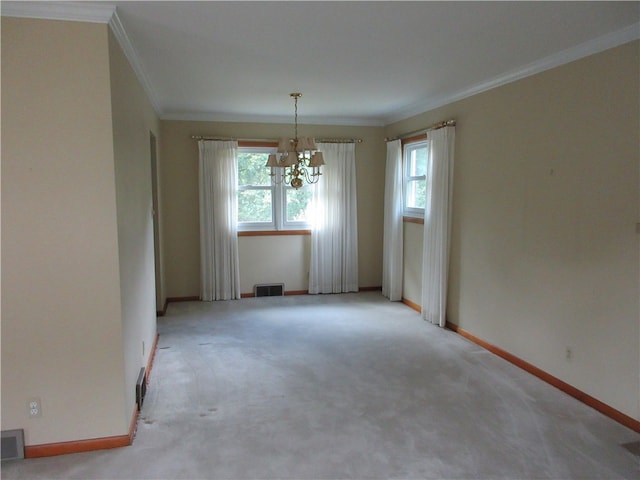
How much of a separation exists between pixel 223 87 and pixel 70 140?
211cm

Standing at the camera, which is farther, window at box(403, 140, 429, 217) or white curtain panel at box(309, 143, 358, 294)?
white curtain panel at box(309, 143, 358, 294)

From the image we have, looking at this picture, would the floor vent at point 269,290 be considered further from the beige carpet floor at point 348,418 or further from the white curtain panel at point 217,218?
the beige carpet floor at point 348,418

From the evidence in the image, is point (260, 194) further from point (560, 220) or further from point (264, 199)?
point (560, 220)

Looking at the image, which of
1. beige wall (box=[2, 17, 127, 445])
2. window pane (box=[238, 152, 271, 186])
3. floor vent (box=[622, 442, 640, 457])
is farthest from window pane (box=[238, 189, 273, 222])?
floor vent (box=[622, 442, 640, 457])

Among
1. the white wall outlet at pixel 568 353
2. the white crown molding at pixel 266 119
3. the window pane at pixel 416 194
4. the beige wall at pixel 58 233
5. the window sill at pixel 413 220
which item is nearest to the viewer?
the beige wall at pixel 58 233

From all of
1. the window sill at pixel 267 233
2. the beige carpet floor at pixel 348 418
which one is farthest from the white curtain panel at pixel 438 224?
the window sill at pixel 267 233

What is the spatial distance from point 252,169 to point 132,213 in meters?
3.28

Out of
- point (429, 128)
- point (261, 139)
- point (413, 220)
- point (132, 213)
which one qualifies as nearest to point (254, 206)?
point (261, 139)

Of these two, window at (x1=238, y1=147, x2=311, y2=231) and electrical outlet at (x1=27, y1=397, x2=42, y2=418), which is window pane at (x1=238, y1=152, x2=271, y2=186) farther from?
electrical outlet at (x1=27, y1=397, x2=42, y2=418)

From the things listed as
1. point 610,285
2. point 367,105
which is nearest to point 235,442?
point 610,285

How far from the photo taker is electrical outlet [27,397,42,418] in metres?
2.51

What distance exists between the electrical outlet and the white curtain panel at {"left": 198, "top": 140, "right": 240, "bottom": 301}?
3539 millimetres

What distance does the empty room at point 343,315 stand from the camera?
7.93 feet

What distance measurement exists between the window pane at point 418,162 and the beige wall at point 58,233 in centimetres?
405
